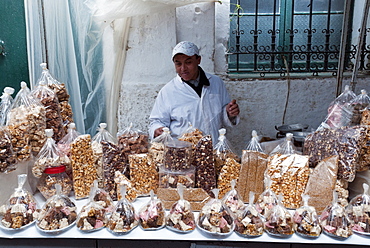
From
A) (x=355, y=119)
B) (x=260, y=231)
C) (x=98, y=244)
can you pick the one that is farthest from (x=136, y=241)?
(x=355, y=119)

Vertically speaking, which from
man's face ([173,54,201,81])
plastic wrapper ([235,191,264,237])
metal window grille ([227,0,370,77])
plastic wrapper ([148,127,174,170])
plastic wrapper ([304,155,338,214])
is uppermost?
metal window grille ([227,0,370,77])

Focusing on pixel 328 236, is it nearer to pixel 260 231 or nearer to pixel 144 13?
pixel 260 231

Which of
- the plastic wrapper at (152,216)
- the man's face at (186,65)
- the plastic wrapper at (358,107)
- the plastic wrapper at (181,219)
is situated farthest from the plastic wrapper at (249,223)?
the man's face at (186,65)

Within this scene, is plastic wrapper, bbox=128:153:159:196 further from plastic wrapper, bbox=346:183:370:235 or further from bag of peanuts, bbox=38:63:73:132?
plastic wrapper, bbox=346:183:370:235

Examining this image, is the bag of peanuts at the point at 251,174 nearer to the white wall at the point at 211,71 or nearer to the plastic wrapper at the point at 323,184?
the plastic wrapper at the point at 323,184

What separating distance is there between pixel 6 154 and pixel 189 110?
144 cm

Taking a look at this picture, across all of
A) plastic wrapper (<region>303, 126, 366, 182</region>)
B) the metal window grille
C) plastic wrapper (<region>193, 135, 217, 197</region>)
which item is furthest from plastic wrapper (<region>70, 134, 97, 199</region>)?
the metal window grille

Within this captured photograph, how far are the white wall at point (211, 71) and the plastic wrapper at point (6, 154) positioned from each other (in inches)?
69.3

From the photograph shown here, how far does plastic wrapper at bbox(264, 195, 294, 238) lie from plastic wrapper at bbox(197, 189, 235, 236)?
13 centimetres

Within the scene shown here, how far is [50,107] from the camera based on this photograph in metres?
1.50

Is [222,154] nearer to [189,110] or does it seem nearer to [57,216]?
[57,216]

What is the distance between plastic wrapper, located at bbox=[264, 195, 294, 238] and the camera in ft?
3.48

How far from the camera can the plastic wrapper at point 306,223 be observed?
1053 millimetres

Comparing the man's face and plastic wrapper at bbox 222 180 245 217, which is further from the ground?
the man's face
